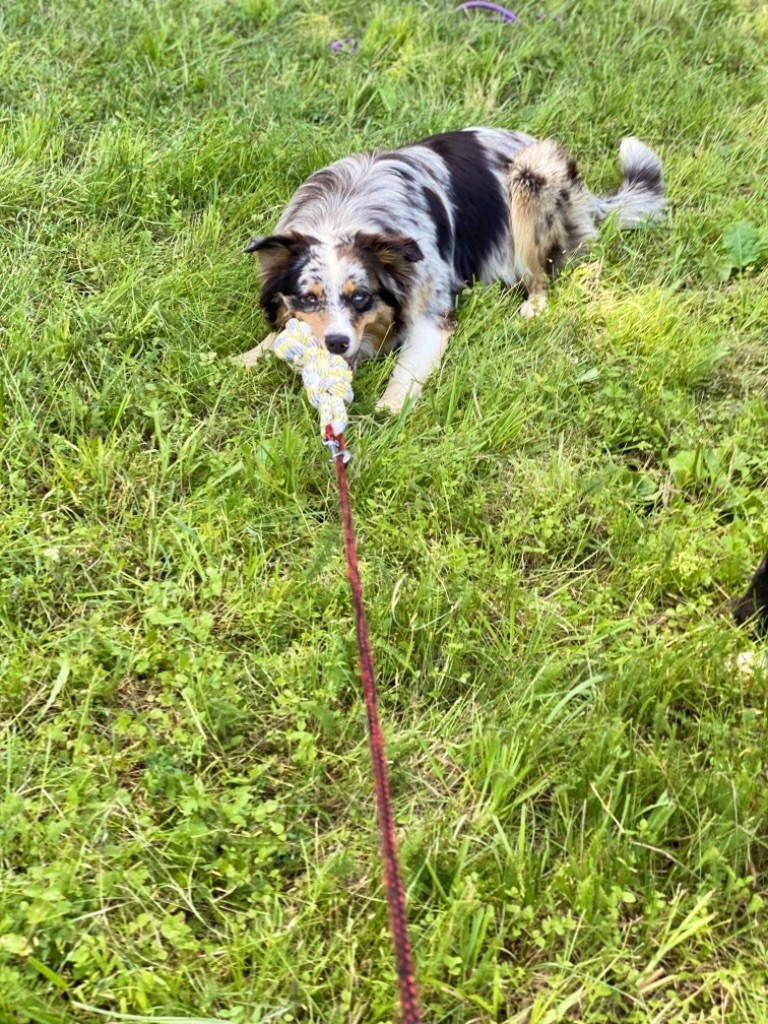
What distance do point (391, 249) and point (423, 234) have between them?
0.45 m

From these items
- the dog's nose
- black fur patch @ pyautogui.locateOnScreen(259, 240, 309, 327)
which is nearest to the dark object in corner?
the dog's nose

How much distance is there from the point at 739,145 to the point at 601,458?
2.53 metres

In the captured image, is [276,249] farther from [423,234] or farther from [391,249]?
[423,234]

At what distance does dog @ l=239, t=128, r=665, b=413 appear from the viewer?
11.2 feet

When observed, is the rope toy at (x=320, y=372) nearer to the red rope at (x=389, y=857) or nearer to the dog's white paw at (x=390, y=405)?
the dog's white paw at (x=390, y=405)

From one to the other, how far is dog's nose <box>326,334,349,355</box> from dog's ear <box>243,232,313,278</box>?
0.39 m

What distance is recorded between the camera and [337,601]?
2684 millimetres

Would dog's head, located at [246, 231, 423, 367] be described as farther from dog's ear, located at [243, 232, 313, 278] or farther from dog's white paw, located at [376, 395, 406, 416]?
dog's white paw, located at [376, 395, 406, 416]

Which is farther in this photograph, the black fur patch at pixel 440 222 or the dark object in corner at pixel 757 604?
the black fur patch at pixel 440 222

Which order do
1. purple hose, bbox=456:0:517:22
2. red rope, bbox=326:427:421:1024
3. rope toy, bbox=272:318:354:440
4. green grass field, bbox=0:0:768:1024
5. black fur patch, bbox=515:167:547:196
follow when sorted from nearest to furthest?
1. red rope, bbox=326:427:421:1024
2. green grass field, bbox=0:0:768:1024
3. rope toy, bbox=272:318:354:440
4. black fur patch, bbox=515:167:547:196
5. purple hose, bbox=456:0:517:22

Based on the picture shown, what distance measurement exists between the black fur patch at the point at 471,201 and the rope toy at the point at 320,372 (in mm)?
1072

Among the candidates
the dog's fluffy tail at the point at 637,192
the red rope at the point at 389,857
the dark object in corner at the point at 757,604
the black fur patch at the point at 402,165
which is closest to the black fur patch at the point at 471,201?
the black fur patch at the point at 402,165

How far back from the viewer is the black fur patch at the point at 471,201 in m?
4.10

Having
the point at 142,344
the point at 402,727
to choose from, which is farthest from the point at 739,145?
the point at 402,727
